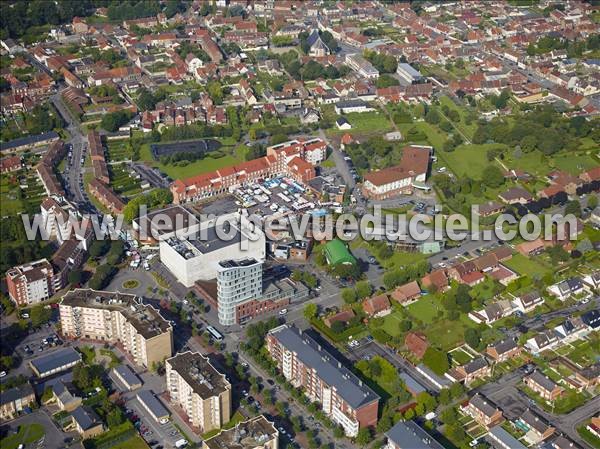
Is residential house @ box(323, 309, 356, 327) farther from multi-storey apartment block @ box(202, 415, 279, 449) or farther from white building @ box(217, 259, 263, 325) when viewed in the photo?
multi-storey apartment block @ box(202, 415, 279, 449)

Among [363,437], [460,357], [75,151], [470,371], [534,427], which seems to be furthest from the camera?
[75,151]

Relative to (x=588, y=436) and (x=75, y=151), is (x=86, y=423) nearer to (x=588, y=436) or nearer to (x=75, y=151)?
(x=588, y=436)

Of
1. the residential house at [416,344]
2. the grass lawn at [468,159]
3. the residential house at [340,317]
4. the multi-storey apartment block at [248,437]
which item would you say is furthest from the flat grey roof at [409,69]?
the multi-storey apartment block at [248,437]

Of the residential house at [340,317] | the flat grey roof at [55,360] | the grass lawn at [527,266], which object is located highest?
the residential house at [340,317]

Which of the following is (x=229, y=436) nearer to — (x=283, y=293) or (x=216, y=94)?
(x=283, y=293)

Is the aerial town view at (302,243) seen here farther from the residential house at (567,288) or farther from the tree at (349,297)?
the residential house at (567,288)

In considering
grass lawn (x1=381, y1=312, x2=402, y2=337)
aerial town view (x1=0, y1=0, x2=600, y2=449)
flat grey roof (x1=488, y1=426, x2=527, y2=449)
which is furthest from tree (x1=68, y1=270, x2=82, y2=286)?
flat grey roof (x1=488, y1=426, x2=527, y2=449)

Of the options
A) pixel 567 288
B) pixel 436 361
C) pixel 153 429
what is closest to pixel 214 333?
pixel 153 429
